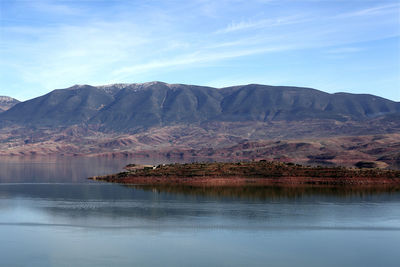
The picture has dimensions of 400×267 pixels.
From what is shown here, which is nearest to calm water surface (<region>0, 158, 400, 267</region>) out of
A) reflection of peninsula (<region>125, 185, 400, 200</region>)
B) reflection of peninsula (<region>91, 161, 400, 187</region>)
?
reflection of peninsula (<region>125, 185, 400, 200</region>)

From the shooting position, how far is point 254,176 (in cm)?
10950

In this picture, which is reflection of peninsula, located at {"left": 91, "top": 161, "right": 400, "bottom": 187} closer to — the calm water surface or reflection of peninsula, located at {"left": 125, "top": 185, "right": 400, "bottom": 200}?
reflection of peninsula, located at {"left": 125, "top": 185, "right": 400, "bottom": 200}

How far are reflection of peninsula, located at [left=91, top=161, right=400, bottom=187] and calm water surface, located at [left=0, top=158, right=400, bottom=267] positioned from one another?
45.8 ft

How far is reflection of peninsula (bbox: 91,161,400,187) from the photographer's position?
10494 centimetres

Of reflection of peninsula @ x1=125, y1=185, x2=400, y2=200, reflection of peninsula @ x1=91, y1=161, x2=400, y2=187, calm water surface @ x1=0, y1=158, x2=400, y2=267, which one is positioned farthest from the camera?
reflection of peninsula @ x1=91, y1=161, x2=400, y2=187

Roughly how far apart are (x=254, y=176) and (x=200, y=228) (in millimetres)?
54421

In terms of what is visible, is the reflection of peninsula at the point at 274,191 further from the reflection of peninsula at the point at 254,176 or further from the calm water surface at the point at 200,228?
the reflection of peninsula at the point at 254,176

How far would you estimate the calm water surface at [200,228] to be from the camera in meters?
44.6

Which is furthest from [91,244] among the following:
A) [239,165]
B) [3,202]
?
[239,165]

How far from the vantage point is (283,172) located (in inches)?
4338

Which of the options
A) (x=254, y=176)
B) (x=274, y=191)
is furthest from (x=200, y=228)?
(x=254, y=176)

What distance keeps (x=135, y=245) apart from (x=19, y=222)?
2016 centimetres

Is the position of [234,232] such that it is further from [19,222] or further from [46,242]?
[19,222]

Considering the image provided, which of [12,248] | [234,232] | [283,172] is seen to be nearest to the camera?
[12,248]
